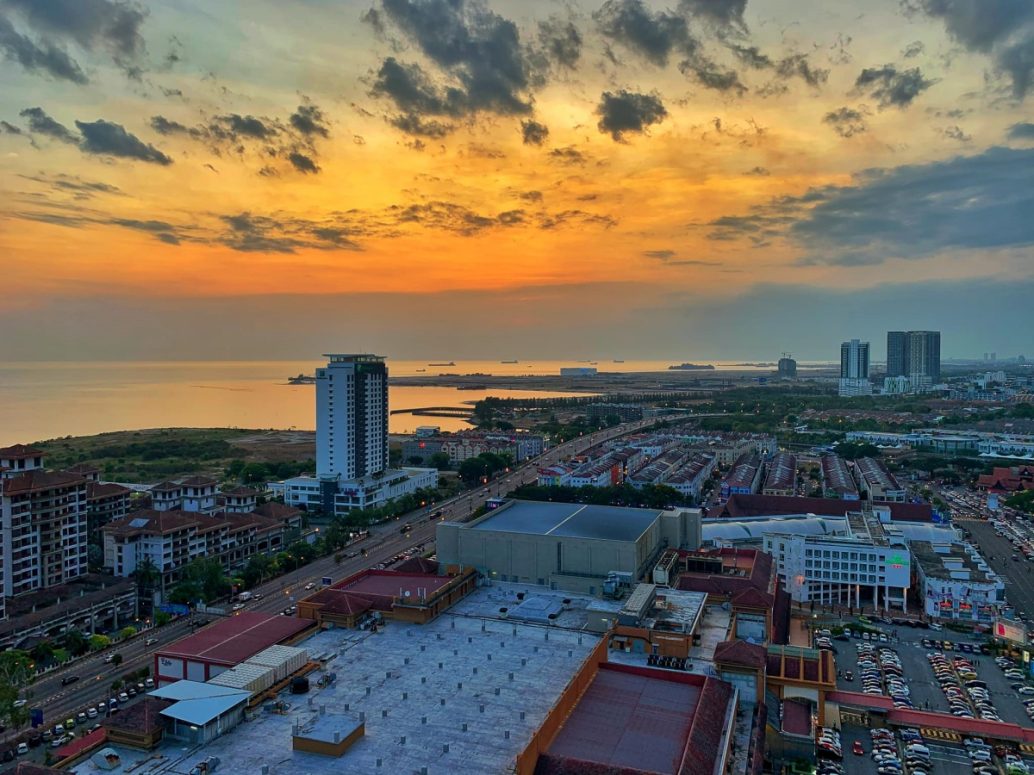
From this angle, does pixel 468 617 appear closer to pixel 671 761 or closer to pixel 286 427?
pixel 671 761

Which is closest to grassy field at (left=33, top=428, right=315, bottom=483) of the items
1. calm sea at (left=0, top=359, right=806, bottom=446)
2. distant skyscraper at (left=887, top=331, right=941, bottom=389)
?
calm sea at (left=0, top=359, right=806, bottom=446)

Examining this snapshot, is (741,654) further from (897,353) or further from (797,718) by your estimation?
(897,353)

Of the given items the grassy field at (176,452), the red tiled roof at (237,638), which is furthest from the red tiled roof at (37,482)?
the grassy field at (176,452)

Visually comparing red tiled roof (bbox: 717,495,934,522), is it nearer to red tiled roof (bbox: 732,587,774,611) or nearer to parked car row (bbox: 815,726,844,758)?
red tiled roof (bbox: 732,587,774,611)

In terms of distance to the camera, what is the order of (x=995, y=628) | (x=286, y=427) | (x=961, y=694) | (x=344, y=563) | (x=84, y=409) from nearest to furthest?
(x=961, y=694)
(x=995, y=628)
(x=344, y=563)
(x=286, y=427)
(x=84, y=409)

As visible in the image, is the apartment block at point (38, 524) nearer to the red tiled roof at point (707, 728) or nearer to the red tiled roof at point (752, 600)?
the red tiled roof at point (707, 728)

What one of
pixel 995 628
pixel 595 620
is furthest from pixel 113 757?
pixel 995 628
